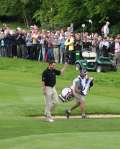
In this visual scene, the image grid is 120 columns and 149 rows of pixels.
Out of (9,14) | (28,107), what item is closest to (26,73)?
(28,107)

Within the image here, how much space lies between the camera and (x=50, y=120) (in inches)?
A: 924

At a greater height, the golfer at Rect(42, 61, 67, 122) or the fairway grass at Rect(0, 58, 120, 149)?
the golfer at Rect(42, 61, 67, 122)

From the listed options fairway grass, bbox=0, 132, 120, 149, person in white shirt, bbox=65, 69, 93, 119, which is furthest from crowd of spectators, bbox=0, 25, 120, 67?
fairway grass, bbox=0, 132, 120, 149

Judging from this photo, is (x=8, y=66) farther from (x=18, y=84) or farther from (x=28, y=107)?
(x=28, y=107)

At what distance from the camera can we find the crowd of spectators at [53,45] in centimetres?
3984

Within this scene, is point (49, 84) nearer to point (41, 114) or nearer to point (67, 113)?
point (67, 113)

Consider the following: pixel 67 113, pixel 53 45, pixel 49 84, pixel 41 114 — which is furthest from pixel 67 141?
pixel 53 45

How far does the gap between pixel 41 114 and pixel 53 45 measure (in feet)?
50.4

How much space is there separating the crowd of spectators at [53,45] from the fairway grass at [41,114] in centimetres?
107

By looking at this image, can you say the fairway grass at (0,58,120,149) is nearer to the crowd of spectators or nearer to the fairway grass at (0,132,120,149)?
the fairway grass at (0,132,120,149)

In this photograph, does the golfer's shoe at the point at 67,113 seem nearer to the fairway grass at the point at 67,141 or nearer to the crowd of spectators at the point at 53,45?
the fairway grass at the point at 67,141

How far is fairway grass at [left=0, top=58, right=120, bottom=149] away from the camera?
1844cm

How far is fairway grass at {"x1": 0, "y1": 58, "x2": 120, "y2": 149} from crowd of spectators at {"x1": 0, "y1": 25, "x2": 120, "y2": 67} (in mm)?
1071

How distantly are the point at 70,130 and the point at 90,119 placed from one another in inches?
127
